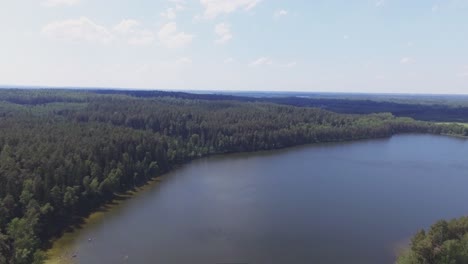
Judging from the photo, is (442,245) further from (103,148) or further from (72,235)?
(103,148)

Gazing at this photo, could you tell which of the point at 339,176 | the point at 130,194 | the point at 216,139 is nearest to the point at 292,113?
the point at 216,139

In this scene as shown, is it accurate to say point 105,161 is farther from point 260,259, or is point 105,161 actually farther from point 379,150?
point 379,150

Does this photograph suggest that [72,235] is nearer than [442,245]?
No

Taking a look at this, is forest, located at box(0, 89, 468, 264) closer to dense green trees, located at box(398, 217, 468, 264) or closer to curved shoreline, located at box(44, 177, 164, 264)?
dense green trees, located at box(398, 217, 468, 264)

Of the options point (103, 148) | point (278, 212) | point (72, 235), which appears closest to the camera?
point (72, 235)

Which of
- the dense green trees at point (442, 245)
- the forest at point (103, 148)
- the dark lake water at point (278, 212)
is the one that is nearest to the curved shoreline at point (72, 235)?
the dark lake water at point (278, 212)

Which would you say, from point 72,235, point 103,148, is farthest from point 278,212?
point 103,148
